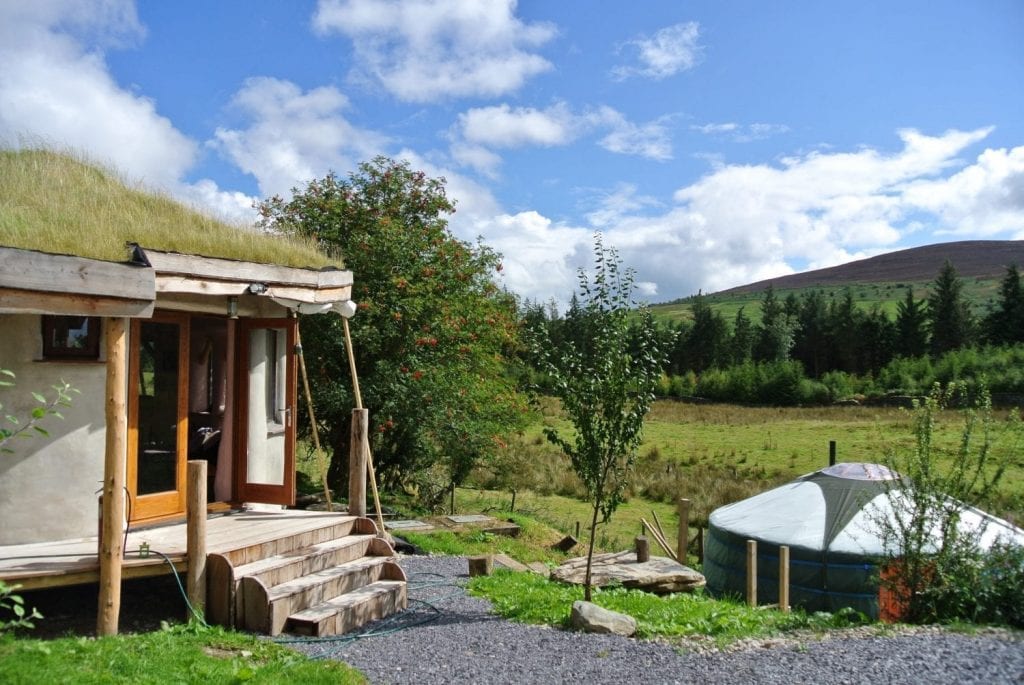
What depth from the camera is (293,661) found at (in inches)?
207

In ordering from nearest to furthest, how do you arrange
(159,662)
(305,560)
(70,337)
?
(159,662) → (70,337) → (305,560)

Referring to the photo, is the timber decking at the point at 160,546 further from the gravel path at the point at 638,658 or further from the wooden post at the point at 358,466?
the gravel path at the point at 638,658

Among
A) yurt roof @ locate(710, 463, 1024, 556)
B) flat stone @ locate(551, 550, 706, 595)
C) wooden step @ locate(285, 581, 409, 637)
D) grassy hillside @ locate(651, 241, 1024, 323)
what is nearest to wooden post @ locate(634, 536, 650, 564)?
flat stone @ locate(551, 550, 706, 595)

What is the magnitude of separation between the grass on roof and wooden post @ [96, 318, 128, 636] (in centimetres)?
96

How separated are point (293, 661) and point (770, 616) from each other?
14.8 ft

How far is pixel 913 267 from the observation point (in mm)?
119562

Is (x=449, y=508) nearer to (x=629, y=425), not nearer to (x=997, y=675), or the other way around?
(x=629, y=425)

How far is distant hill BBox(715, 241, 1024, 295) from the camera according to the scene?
359 ft

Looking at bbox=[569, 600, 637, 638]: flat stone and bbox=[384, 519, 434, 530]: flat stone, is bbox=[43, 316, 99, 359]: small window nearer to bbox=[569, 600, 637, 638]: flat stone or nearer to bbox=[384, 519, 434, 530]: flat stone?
bbox=[569, 600, 637, 638]: flat stone

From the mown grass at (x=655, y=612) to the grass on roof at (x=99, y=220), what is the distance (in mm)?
4011

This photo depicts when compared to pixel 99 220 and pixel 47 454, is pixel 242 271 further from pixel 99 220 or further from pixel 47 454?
pixel 47 454

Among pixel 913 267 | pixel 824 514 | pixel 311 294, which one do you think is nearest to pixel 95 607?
pixel 311 294

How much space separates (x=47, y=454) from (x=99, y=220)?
6.60 feet

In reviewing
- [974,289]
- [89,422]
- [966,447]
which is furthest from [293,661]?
[974,289]
